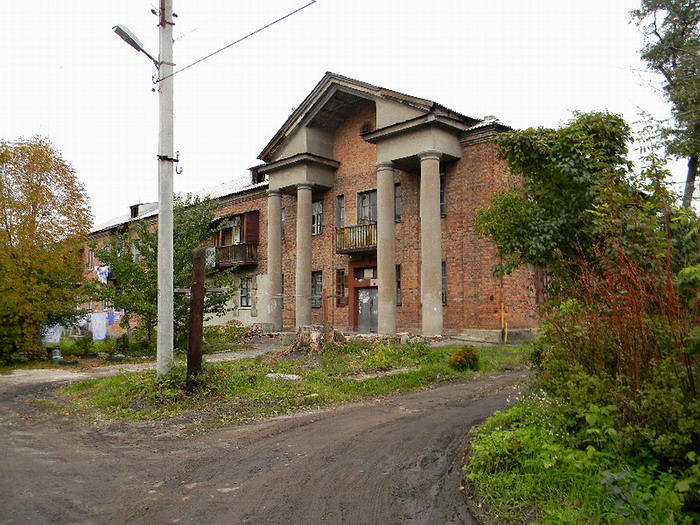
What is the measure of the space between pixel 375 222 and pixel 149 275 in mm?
9325

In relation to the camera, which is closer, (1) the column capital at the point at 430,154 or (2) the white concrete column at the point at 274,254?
(1) the column capital at the point at 430,154

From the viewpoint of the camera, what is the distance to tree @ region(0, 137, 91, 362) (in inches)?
666

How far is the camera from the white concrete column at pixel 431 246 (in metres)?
19.5

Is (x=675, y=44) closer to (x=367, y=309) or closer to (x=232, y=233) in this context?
(x=367, y=309)

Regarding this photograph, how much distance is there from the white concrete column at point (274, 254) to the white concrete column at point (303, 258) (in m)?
1.95

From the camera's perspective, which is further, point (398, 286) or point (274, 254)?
point (274, 254)

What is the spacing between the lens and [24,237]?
56.2 feet

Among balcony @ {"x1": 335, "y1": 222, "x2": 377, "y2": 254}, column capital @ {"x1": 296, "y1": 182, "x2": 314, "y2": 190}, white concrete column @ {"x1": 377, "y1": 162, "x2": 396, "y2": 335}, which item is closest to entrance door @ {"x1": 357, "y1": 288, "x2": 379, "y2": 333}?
balcony @ {"x1": 335, "y1": 222, "x2": 377, "y2": 254}

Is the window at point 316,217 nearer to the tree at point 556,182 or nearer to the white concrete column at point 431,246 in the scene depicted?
the white concrete column at point 431,246

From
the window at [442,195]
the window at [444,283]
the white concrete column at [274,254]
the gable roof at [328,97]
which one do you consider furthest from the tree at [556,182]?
the white concrete column at [274,254]

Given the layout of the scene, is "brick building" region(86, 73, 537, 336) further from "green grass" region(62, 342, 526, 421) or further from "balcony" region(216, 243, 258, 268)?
"green grass" region(62, 342, 526, 421)

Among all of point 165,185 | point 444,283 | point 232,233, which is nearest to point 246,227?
point 232,233

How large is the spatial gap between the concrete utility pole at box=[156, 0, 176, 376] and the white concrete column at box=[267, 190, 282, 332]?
15.8 meters

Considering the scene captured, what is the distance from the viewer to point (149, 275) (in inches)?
732
